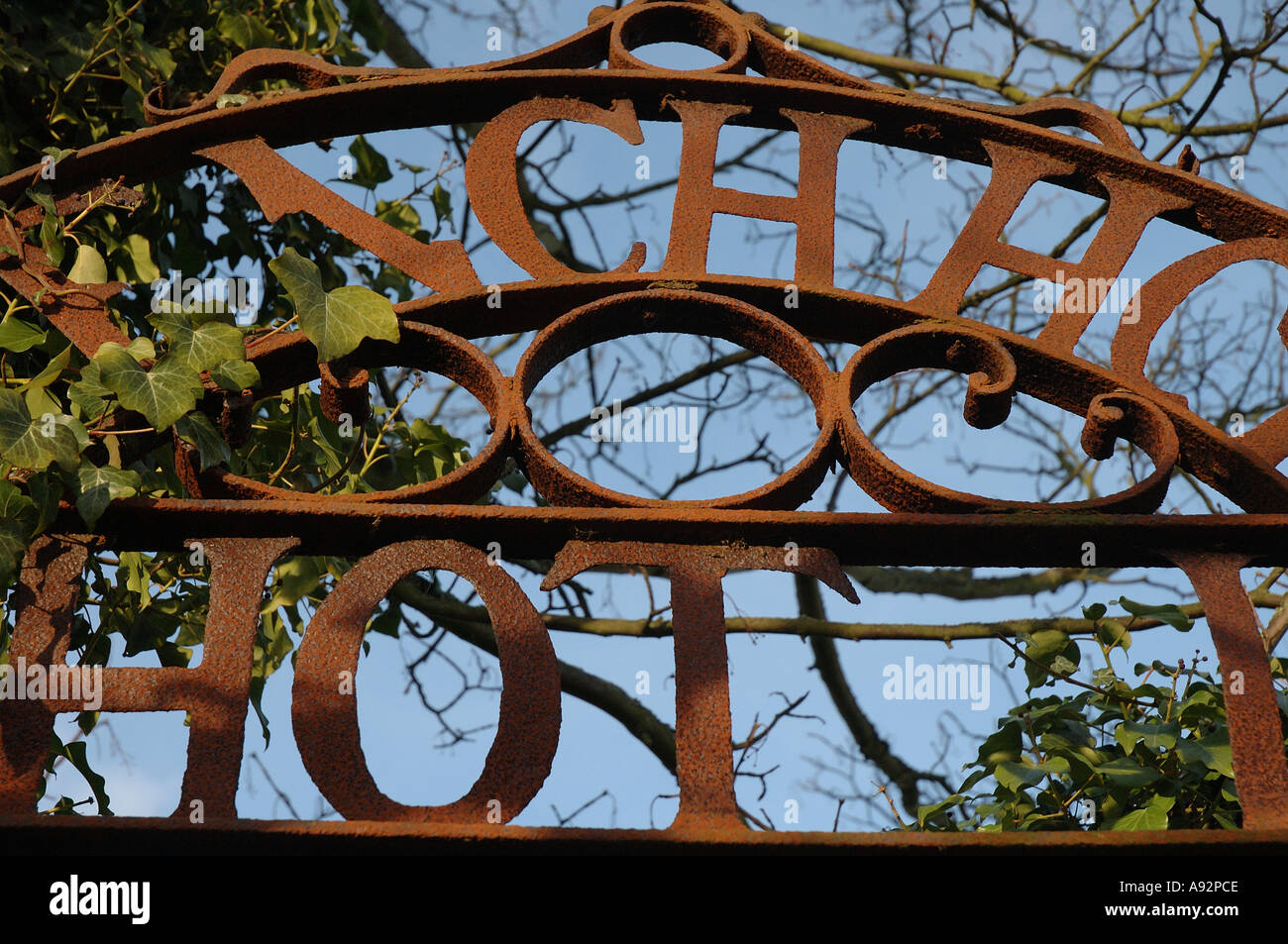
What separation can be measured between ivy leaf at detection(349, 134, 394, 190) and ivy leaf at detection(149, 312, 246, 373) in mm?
1639

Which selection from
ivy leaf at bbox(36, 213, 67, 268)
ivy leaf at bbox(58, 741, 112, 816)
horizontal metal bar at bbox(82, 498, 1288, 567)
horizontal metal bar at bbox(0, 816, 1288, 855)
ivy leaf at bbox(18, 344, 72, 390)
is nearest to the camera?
horizontal metal bar at bbox(0, 816, 1288, 855)

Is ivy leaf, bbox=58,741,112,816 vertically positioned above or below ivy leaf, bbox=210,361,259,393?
below

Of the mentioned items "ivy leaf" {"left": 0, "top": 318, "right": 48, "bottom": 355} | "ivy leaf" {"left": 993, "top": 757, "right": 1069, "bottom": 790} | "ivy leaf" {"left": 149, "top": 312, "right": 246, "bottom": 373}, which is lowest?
"ivy leaf" {"left": 993, "top": 757, "right": 1069, "bottom": 790}

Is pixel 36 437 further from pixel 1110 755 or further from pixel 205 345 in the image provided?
pixel 1110 755

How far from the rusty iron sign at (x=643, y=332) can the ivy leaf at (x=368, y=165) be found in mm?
1104

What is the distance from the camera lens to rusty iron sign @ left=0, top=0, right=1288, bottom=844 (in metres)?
1.25

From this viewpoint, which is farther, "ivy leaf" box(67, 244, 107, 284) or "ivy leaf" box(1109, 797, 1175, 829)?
"ivy leaf" box(67, 244, 107, 284)

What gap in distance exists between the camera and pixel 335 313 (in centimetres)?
147

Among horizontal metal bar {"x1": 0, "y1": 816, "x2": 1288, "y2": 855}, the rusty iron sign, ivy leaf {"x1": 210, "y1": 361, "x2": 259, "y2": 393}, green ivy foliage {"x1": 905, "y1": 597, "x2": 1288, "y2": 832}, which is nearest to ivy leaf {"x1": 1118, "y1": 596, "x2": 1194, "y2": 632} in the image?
green ivy foliage {"x1": 905, "y1": 597, "x2": 1288, "y2": 832}

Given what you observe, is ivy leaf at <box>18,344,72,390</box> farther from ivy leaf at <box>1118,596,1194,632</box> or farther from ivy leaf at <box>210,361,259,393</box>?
ivy leaf at <box>1118,596,1194,632</box>

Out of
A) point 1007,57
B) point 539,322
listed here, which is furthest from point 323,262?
point 1007,57

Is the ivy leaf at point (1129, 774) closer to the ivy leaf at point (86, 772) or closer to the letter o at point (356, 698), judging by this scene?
the letter o at point (356, 698)
